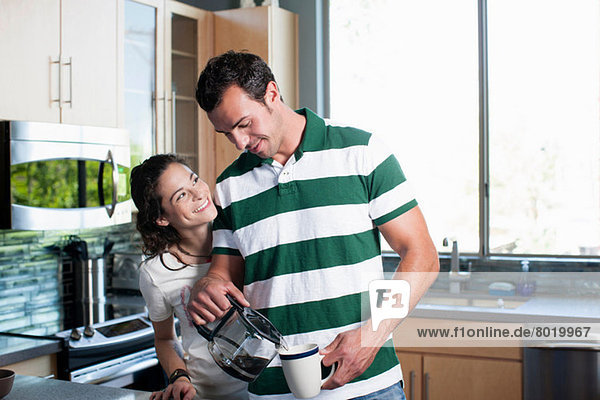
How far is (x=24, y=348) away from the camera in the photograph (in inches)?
97.5

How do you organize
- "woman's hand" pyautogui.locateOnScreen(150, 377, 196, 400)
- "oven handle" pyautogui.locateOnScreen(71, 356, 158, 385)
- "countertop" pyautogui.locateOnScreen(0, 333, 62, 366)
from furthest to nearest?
1. "oven handle" pyautogui.locateOnScreen(71, 356, 158, 385)
2. "countertop" pyautogui.locateOnScreen(0, 333, 62, 366)
3. "woman's hand" pyautogui.locateOnScreen(150, 377, 196, 400)

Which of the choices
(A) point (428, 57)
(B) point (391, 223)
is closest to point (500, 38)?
(A) point (428, 57)

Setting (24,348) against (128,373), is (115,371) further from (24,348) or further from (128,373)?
(24,348)

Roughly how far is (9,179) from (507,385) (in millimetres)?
2217

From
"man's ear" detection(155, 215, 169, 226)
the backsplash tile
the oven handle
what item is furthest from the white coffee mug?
the backsplash tile

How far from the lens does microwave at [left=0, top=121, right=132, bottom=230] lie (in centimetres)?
269

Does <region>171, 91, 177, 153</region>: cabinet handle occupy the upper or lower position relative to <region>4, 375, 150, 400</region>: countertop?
upper

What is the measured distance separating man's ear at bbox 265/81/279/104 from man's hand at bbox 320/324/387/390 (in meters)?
0.56

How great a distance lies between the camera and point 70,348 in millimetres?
2602

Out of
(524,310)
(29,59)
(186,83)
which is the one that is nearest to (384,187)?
(524,310)

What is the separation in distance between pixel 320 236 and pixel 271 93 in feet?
1.14

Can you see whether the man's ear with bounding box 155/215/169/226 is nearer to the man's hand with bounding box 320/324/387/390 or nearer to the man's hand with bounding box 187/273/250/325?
the man's hand with bounding box 187/273/250/325

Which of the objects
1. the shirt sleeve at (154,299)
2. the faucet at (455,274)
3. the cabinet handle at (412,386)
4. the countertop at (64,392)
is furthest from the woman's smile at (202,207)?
the faucet at (455,274)

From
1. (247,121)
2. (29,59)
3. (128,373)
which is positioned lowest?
(128,373)
